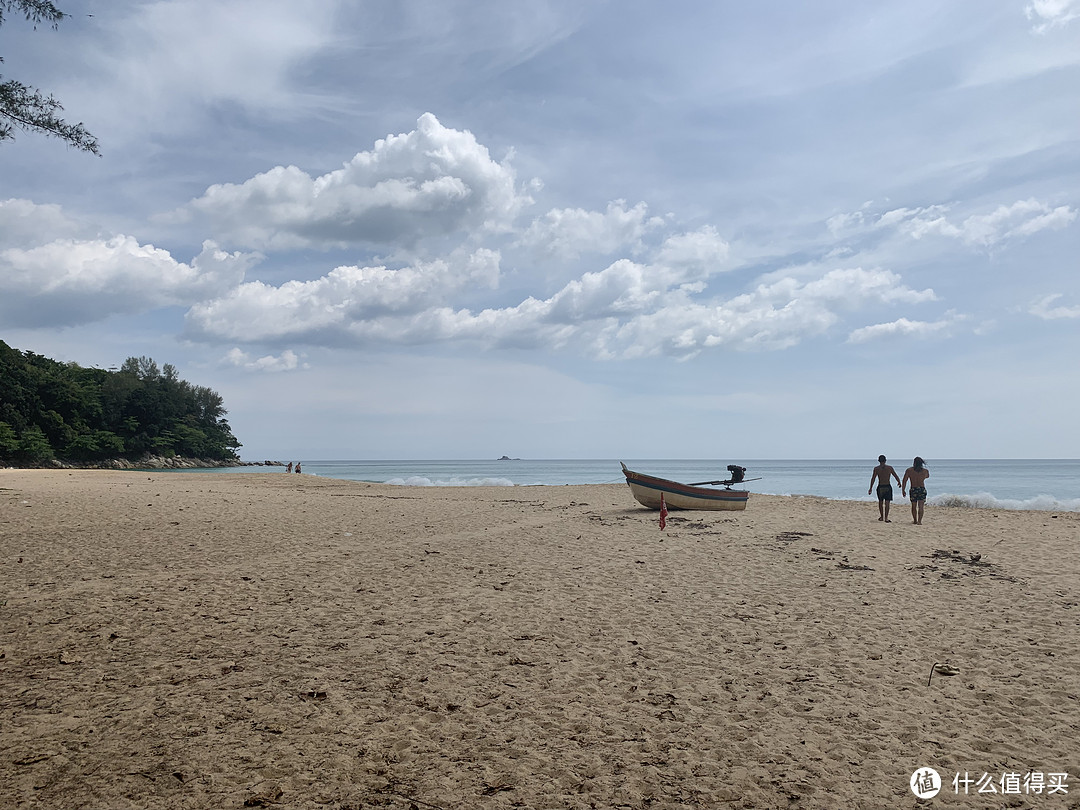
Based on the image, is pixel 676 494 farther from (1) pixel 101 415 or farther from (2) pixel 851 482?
(1) pixel 101 415

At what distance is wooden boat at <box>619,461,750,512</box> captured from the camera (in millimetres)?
20531

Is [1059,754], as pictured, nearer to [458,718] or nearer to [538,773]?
[538,773]

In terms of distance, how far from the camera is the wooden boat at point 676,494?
20.5m

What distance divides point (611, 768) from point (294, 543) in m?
9.87

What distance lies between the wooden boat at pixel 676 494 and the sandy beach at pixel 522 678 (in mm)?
8377

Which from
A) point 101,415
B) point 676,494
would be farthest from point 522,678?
point 101,415

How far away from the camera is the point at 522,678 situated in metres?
5.71

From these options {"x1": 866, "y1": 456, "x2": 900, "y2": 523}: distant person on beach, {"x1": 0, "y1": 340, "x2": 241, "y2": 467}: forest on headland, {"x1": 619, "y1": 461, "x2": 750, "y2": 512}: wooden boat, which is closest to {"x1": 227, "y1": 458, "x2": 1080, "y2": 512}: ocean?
{"x1": 619, "y1": 461, "x2": 750, "y2": 512}: wooden boat

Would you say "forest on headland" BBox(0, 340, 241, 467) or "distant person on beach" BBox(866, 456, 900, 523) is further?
"forest on headland" BBox(0, 340, 241, 467)

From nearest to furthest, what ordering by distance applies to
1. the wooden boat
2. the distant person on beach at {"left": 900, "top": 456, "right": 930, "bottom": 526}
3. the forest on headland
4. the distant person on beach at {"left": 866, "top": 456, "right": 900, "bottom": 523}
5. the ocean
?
the distant person on beach at {"left": 900, "top": 456, "right": 930, "bottom": 526}
the distant person on beach at {"left": 866, "top": 456, "right": 900, "bottom": 523}
the wooden boat
the ocean
the forest on headland

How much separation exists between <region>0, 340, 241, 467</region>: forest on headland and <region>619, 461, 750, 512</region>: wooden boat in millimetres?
57986

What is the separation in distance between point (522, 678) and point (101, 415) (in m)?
83.5

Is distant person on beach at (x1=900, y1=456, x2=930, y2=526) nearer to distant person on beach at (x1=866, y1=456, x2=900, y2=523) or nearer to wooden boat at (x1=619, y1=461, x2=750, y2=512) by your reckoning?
distant person on beach at (x1=866, y1=456, x2=900, y2=523)

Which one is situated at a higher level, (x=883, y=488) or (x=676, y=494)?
(x=883, y=488)
